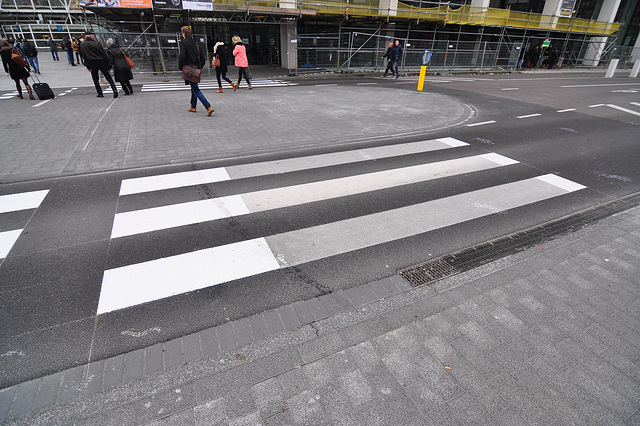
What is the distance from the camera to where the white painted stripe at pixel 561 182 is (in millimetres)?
6223

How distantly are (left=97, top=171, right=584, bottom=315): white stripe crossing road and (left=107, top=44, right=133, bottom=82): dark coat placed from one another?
12218 mm

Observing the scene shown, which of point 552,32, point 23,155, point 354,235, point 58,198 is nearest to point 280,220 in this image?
point 354,235

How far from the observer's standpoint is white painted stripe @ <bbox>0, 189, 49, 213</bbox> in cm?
495

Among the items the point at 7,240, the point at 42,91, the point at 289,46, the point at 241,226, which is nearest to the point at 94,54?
the point at 42,91

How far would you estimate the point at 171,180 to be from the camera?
5992 millimetres

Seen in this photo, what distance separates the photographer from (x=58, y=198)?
17.2 ft

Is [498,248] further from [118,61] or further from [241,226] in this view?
[118,61]

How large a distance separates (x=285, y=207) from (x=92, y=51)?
1140cm

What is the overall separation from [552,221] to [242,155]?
5943 millimetres

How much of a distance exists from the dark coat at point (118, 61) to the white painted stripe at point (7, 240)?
10801 mm

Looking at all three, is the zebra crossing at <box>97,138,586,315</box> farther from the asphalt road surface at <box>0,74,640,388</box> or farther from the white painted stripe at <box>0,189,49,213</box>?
the white painted stripe at <box>0,189,49,213</box>

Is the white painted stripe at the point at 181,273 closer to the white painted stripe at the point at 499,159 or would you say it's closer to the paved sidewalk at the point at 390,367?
the paved sidewalk at the point at 390,367

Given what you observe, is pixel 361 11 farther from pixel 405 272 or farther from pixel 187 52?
pixel 405 272

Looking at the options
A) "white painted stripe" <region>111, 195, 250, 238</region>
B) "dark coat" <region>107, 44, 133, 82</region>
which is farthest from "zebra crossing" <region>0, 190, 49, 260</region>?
"dark coat" <region>107, 44, 133, 82</region>
